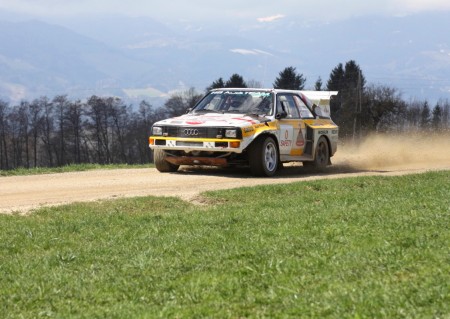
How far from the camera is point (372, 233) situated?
708 centimetres

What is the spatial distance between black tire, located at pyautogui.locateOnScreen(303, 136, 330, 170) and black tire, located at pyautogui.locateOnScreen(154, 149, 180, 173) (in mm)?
3311

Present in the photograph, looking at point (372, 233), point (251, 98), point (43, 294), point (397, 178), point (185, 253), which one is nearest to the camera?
point (43, 294)

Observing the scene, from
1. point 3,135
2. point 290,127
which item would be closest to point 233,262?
point 290,127

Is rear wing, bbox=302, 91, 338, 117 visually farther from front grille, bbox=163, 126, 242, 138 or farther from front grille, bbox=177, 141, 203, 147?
front grille, bbox=177, 141, 203, 147

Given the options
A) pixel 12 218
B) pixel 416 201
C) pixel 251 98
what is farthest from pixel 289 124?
pixel 12 218

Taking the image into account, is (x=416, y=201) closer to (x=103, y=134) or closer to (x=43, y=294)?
(x=43, y=294)

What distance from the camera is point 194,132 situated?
14602mm

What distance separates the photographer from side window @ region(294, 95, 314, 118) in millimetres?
16805

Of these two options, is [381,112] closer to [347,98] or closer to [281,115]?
[347,98]

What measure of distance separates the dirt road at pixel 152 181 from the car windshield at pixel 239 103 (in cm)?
124

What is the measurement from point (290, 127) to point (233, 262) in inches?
394

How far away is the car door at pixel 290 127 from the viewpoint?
15711 mm

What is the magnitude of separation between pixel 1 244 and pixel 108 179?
6.84 metres

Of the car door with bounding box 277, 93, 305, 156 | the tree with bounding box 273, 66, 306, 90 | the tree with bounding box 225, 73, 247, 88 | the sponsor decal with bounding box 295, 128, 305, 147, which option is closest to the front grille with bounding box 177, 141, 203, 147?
the car door with bounding box 277, 93, 305, 156
